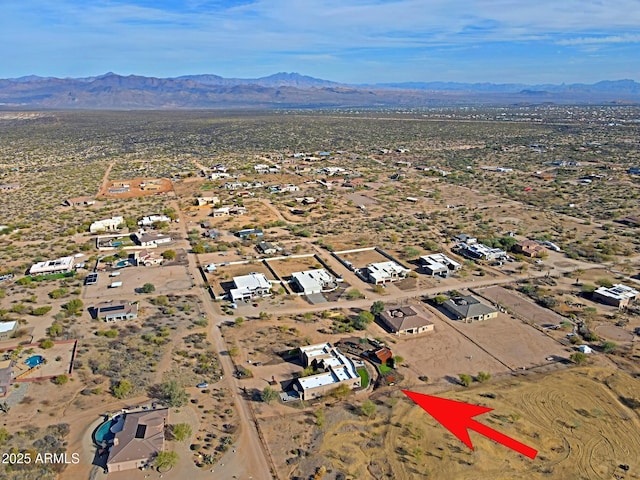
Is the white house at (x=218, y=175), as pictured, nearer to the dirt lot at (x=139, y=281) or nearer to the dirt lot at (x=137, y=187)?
the dirt lot at (x=137, y=187)

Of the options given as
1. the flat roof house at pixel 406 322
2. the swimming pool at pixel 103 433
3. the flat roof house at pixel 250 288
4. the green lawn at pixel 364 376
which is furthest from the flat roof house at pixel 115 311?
the flat roof house at pixel 406 322

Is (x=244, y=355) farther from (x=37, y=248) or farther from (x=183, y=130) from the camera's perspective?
(x=183, y=130)

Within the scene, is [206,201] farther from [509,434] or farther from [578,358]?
[509,434]

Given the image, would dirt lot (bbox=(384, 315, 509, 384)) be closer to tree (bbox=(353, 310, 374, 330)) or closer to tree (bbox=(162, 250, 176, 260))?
tree (bbox=(353, 310, 374, 330))

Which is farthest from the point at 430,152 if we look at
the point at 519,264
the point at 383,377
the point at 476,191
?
the point at 383,377

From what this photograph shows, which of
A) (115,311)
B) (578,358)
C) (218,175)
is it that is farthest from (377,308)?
(218,175)
